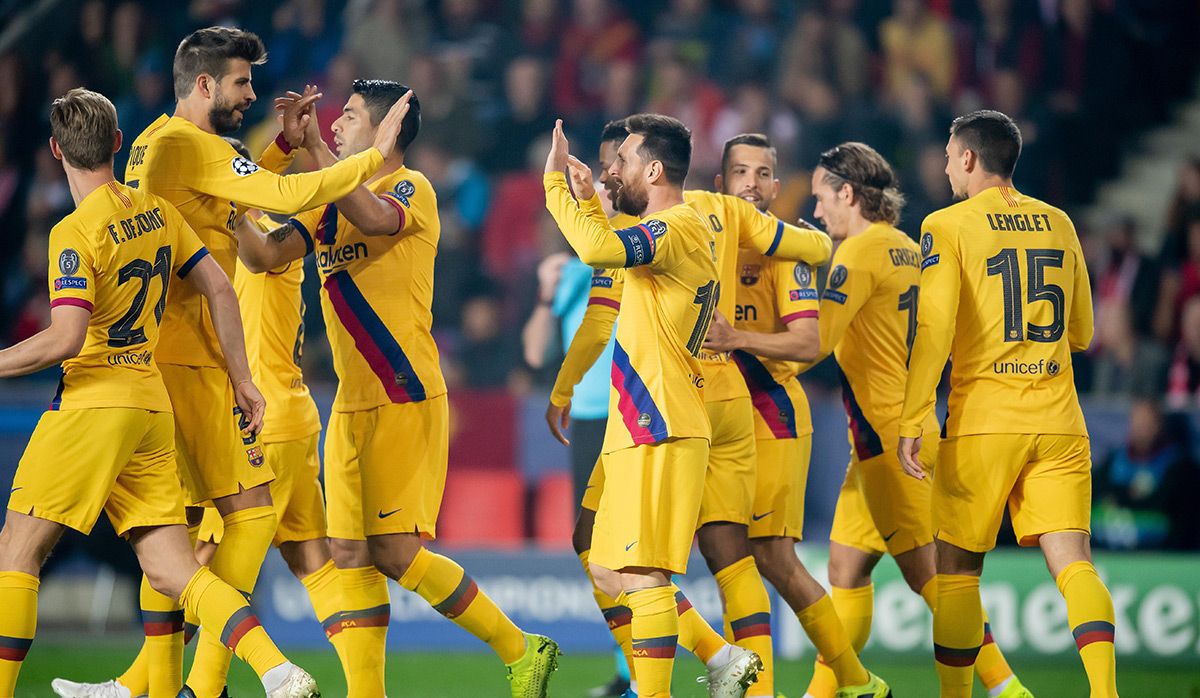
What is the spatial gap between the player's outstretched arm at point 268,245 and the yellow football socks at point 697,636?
230 centimetres

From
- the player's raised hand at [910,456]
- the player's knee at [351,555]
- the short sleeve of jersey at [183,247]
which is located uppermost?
the short sleeve of jersey at [183,247]

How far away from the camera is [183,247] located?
19.2 feet

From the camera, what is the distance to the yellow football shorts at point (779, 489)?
6996mm

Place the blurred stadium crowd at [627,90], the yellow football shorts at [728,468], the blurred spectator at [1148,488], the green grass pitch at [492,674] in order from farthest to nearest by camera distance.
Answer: the blurred stadium crowd at [627,90]
the blurred spectator at [1148,488]
the green grass pitch at [492,674]
the yellow football shorts at [728,468]

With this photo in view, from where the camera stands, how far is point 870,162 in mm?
7391

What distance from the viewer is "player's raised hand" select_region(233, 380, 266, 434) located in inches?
232

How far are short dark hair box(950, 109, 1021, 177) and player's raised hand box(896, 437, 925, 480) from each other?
1268 millimetres

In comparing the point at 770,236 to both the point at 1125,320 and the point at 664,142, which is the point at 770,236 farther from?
the point at 1125,320

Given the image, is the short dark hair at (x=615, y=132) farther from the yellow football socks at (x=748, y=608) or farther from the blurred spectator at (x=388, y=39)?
the blurred spectator at (x=388, y=39)

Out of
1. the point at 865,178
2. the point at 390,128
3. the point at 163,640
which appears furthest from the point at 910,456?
the point at 163,640

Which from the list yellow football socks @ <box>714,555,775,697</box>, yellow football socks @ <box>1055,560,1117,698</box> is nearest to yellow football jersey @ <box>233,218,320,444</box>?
yellow football socks @ <box>714,555,775,697</box>

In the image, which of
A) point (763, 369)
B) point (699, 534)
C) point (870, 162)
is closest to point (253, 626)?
Answer: point (699, 534)

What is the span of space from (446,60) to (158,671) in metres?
8.97

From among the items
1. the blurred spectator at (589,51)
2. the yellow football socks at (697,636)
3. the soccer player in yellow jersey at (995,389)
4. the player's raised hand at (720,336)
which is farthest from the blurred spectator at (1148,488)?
the blurred spectator at (589,51)
